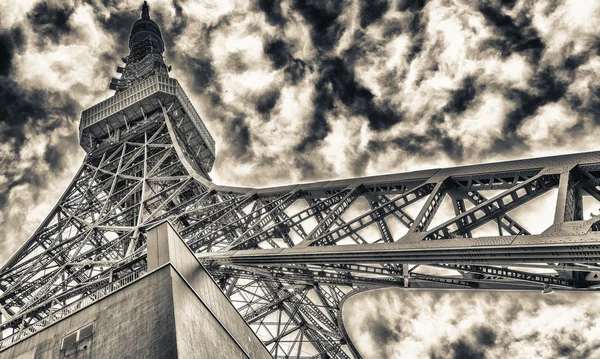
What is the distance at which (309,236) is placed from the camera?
20891 millimetres

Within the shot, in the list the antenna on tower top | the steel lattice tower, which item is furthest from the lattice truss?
the antenna on tower top

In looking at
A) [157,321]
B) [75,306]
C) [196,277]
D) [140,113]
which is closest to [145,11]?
[140,113]

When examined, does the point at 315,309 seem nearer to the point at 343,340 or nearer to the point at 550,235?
the point at 343,340

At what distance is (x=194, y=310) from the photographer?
A: 16203mm

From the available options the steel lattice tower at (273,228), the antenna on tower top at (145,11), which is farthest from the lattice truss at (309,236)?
the antenna on tower top at (145,11)

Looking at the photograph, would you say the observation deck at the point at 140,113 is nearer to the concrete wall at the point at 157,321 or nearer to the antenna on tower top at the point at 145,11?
the antenna on tower top at the point at 145,11

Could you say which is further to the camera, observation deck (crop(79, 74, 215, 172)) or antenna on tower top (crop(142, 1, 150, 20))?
antenna on tower top (crop(142, 1, 150, 20))

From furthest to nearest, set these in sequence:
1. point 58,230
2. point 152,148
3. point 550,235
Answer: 1. point 152,148
2. point 58,230
3. point 550,235

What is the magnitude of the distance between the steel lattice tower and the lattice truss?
53 millimetres

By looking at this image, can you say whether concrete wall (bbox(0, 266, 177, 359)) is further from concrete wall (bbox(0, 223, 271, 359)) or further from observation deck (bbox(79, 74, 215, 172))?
observation deck (bbox(79, 74, 215, 172))

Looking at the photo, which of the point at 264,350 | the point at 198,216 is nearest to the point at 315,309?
the point at 198,216

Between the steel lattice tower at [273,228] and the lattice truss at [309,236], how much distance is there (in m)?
0.05

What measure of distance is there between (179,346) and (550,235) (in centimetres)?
880

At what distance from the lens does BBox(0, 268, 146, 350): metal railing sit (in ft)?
63.7
